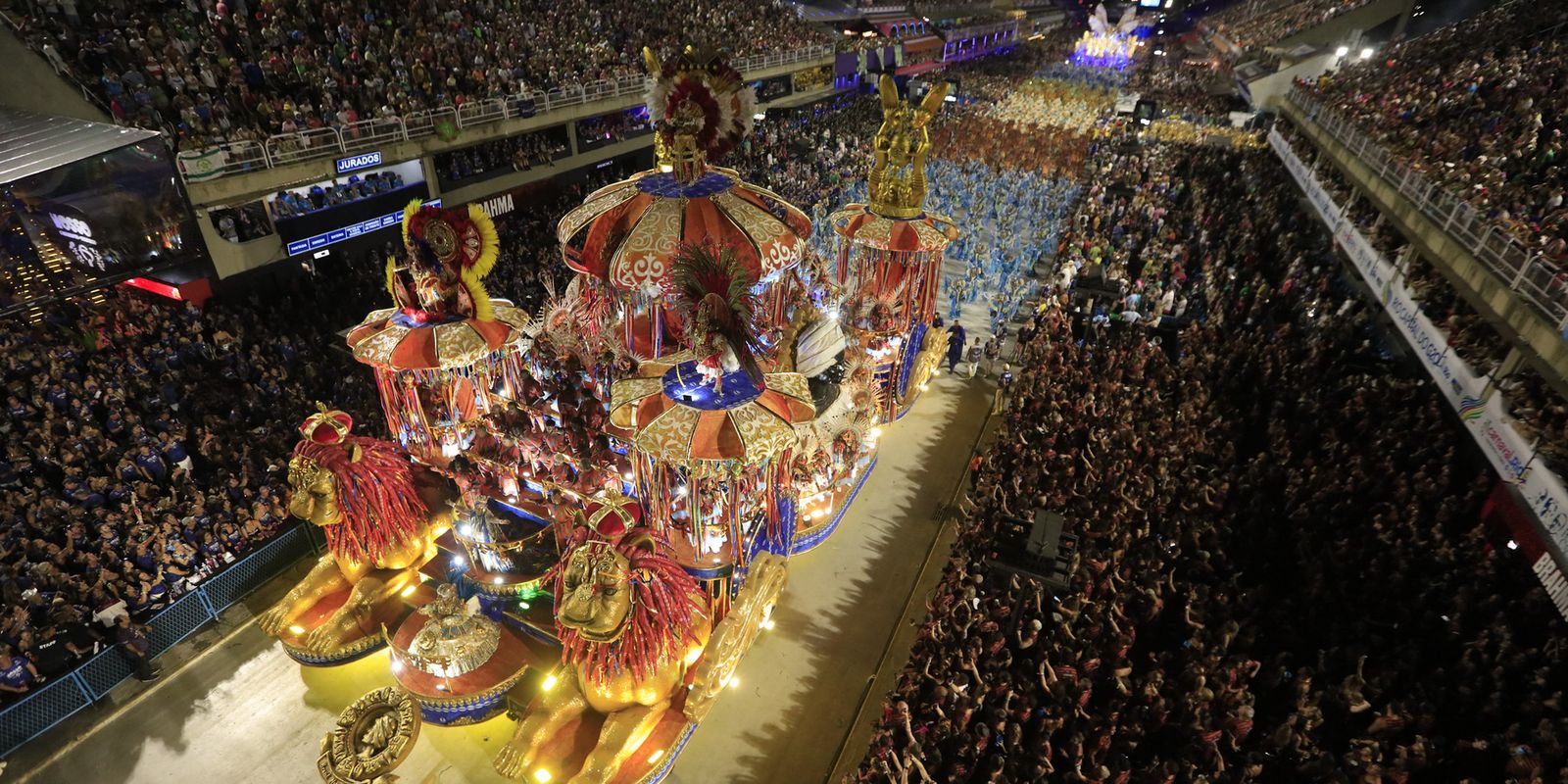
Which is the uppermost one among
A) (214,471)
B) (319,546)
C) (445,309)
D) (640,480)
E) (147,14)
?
(147,14)

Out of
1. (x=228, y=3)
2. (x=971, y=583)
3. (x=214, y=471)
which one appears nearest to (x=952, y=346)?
(x=971, y=583)

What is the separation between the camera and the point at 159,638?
8.73m

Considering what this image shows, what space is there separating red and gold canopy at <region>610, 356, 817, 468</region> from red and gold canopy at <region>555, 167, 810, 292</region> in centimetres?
245

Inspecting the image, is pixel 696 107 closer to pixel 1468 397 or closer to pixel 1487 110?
pixel 1468 397

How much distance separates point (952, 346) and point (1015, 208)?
10706mm

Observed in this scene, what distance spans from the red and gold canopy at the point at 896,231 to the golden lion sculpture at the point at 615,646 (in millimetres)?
7264

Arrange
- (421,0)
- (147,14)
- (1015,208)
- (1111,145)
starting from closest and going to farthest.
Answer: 1. (147,14)
2. (421,0)
3. (1015,208)
4. (1111,145)

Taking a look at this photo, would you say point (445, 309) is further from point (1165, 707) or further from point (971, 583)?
point (1165, 707)

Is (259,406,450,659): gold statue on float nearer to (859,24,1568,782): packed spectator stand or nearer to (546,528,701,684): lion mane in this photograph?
(546,528,701,684): lion mane

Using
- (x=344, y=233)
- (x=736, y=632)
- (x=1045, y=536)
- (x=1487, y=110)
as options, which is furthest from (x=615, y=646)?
(x=1487, y=110)

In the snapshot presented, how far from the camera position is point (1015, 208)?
23.6 metres

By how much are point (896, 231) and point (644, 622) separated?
8225 mm

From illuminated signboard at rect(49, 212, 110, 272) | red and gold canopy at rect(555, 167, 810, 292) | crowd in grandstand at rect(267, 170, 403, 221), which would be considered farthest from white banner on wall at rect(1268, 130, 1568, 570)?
crowd in grandstand at rect(267, 170, 403, 221)

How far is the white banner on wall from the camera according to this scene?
7.67 m
